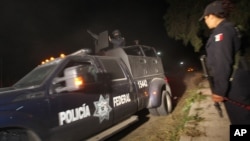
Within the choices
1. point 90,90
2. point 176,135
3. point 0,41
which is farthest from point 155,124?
point 0,41

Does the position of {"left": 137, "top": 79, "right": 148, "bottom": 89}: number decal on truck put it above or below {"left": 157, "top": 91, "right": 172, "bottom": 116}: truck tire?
above

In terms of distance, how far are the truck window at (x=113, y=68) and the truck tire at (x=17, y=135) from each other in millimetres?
2115

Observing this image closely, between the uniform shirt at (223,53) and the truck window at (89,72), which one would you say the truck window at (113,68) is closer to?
the truck window at (89,72)

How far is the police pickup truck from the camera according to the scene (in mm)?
3352

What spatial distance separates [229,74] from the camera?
2.59 m

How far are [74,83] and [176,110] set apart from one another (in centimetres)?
469

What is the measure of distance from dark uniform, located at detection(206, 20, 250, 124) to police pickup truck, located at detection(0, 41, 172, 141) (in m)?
1.93

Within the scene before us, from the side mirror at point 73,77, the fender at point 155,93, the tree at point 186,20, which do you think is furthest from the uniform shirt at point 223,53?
the tree at point 186,20

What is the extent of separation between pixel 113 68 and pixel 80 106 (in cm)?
147

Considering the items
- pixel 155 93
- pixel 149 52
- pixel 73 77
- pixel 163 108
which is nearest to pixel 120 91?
pixel 155 93

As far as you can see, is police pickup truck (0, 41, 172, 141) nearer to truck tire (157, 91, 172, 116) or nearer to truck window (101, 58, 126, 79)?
truck window (101, 58, 126, 79)

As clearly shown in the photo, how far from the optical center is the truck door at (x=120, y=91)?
16.5 feet

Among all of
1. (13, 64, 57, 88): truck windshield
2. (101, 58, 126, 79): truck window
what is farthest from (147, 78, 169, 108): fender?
(13, 64, 57, 88): truck windshield

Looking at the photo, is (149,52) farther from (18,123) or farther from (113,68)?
(18,123)
